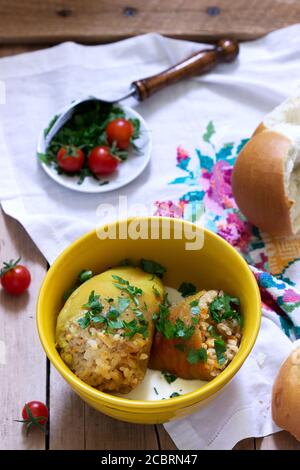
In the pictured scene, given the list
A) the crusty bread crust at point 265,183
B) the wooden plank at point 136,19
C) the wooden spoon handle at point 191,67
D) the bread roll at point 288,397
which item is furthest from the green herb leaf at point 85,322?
the wooden plank at point 136,19

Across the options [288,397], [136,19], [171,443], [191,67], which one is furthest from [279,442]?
[136,19]

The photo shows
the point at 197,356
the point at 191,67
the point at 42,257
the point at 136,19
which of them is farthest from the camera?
the point at 136,19

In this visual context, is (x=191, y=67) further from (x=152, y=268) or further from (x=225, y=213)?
(x=152, y=268)

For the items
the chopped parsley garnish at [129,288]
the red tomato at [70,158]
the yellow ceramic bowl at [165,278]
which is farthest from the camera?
the red tomato at [70,158]

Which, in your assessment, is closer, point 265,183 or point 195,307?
point 195,307

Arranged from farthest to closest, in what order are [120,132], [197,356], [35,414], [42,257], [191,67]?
[191,67]
[120,132]
[42,257]
[35,414]
[197,356]

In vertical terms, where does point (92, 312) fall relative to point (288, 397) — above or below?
above

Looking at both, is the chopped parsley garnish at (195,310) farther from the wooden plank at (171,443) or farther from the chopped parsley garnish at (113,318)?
the wooden plank at (171,443)
